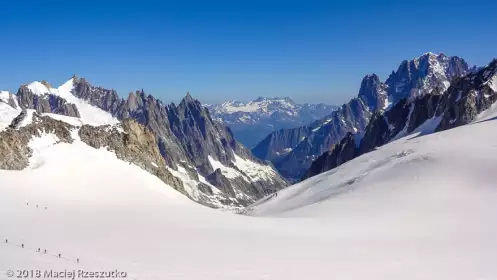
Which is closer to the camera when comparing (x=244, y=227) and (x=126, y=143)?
(x=244, y=227)

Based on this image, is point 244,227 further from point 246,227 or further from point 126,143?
point 126,143

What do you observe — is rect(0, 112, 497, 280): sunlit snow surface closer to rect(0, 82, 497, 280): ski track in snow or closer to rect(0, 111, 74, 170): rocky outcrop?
rect(0, 82, 497, 280): ski track in snow

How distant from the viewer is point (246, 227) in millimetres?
38594

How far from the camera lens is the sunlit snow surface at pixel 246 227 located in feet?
81.8

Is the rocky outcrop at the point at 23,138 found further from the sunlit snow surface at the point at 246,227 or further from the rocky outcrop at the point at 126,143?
the rocky outcrop at the point at 126,143

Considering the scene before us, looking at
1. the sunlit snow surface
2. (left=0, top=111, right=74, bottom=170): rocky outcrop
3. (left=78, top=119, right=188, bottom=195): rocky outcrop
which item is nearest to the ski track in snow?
the sunlit snow surface

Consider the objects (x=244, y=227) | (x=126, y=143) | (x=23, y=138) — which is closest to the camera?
(x=244, y=227)

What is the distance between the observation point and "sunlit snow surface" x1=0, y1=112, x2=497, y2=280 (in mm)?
24938

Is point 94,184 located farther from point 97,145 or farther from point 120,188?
point 97,145

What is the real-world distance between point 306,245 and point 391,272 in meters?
7.38

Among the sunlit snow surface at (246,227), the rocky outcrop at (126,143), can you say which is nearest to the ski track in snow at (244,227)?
the sunlit snow surface at (246,227)

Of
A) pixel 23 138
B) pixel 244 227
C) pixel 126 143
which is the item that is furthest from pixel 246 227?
pixel 126 143

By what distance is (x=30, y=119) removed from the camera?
65188 mm

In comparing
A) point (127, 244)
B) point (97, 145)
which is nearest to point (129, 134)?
point (97, 145)
